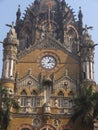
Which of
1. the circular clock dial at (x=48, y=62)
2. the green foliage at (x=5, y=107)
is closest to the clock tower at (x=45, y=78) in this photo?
the circular clock dial at (x=48, y=62)

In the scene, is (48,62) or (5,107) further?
(48,62)

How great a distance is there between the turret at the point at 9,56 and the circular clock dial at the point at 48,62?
4.22m

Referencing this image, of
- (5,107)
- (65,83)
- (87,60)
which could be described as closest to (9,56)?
(65,83)

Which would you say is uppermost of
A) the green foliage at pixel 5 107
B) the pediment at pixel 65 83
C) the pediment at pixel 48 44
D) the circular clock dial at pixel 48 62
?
the pediment at pixel 48 44

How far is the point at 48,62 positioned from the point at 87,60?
18.8ft

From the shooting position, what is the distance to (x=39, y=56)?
164 ft

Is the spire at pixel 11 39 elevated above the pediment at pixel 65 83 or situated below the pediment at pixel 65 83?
above

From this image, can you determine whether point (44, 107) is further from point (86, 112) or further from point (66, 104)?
point (86, 112)

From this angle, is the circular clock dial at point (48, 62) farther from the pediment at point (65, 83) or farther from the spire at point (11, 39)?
the spire at point (11, 39)

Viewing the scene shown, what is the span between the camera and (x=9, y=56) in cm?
4850

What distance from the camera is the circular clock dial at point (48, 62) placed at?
1946 inches

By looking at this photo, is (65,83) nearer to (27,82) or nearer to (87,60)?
(87,60)

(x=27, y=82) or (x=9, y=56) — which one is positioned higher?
(x=9, y=56)

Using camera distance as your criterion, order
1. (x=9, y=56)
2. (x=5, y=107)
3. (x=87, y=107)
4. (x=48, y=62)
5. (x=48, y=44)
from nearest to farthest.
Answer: (x=87, y=107), (x=5, y=107), (x=9, y=56), (x=48, y=62), (x=48, y=44)
